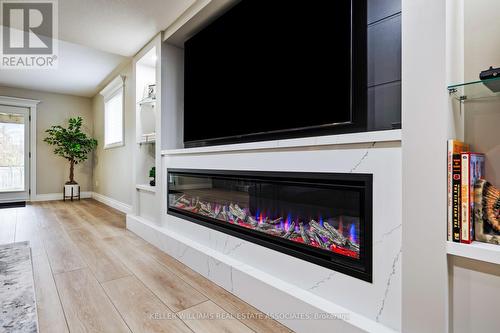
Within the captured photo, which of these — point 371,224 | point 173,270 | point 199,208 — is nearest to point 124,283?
point 173,270

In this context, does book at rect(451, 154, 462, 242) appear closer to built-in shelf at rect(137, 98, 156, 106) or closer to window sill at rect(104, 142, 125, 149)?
built-in shelf at rect(137, 98, 156, 106)

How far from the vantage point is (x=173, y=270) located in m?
2.04

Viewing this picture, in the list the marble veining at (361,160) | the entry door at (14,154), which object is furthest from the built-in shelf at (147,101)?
the entry door at (14,154)

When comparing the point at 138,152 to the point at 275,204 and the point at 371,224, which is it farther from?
the point at 371,224

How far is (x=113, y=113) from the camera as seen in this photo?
16.4ft

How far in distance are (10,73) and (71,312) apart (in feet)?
15.8

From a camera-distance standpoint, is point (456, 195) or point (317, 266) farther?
point (317, 266)

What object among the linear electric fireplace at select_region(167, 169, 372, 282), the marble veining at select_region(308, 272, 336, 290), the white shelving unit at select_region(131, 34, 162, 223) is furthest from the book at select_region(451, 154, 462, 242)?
the white shelving unit at select_region(131, 34, 162, 223)

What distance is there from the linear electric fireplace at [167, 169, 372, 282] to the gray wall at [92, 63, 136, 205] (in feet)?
6.15

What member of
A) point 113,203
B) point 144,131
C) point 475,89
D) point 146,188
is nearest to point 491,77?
point 475,89

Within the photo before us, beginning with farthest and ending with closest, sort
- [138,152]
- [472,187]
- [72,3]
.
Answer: [138,152] < [72,3] < [472,187]

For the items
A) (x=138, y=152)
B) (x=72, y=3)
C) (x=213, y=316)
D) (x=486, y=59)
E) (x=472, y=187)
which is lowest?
(x=213, y=316)

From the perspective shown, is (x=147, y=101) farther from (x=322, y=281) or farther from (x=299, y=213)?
(x=322, y=281)

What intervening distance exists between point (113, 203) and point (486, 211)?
5.08 meters
